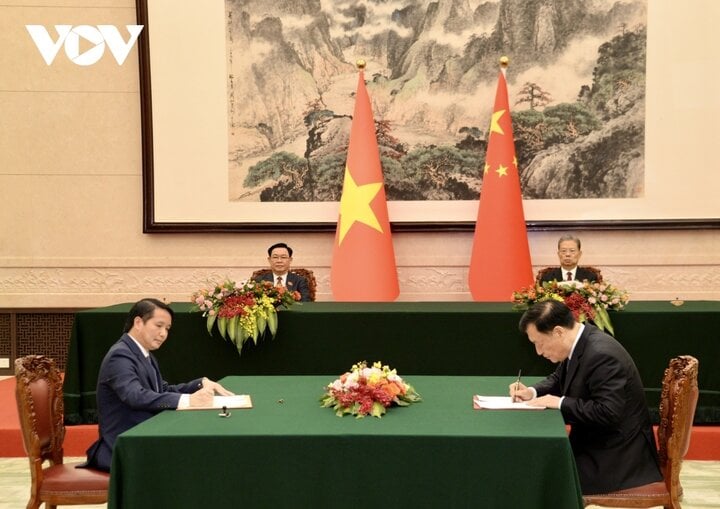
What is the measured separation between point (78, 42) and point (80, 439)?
167 inches

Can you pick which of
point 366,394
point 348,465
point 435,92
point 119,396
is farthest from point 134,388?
point 435,92

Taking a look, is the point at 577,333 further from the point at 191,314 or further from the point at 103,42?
the point at 103,42

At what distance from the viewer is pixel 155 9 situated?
26.4 ft

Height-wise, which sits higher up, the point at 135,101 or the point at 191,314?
the point at 135,101

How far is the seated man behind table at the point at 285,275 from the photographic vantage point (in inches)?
281

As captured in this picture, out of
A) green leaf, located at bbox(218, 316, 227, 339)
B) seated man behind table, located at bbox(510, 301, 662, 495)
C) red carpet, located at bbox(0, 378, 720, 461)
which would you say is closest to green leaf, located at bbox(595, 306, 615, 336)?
red carpet, located at bbox(0, 378, 720, 461)

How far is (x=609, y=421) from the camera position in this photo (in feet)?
10.8

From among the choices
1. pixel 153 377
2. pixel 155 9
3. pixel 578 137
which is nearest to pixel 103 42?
pixel 155 9

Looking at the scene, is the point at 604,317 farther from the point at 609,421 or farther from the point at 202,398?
the point at 202,398

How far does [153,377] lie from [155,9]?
5.23 meters

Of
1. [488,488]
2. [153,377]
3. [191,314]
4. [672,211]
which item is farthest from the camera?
[672,211]

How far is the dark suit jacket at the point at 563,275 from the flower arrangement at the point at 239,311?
2.45 metres

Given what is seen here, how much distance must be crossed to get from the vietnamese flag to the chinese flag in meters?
0.88

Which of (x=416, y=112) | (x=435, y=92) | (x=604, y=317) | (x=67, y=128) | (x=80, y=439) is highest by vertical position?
(x=435, y=92)
